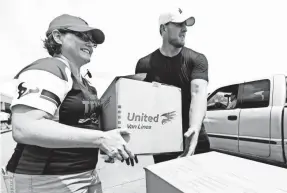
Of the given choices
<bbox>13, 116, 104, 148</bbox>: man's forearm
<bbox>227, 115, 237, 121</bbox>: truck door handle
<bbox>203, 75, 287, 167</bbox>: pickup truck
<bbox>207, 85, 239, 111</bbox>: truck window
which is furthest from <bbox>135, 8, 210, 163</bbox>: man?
<bbox>207, 85, 239, 111</bbox>: truck window

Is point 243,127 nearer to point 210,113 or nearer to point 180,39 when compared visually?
point 210,113

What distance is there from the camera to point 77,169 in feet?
3.34

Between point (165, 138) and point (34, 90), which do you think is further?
point (165, 138)

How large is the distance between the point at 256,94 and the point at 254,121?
52 cm

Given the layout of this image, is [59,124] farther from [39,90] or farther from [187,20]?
[187,20]

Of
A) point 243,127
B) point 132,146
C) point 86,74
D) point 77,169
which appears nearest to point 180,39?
point 86,74

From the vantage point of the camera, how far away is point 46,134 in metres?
0.77

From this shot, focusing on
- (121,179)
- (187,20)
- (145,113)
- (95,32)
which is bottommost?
(121,179)

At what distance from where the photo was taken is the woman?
782 mm

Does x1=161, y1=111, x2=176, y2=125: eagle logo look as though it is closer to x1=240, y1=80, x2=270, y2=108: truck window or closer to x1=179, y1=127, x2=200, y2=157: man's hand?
x1=179, y1=127, x2=200, y2=157: man's hand

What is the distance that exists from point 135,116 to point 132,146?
0.15 metres

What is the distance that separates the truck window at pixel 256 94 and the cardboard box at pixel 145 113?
3006 mm

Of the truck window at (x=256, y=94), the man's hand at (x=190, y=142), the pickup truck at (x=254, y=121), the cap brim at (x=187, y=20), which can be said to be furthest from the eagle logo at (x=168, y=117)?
the truck window at (x=256, y=94)

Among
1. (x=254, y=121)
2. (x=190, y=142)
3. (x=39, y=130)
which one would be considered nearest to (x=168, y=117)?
(x=190, y=142)
